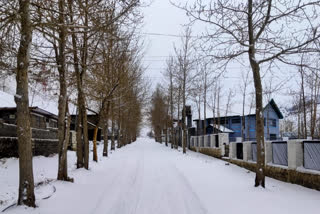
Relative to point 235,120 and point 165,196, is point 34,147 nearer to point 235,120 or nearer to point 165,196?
point 165,196

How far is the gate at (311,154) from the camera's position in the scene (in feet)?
25.7

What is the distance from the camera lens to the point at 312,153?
8.03 metres

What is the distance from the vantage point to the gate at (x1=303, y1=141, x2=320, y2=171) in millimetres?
7820

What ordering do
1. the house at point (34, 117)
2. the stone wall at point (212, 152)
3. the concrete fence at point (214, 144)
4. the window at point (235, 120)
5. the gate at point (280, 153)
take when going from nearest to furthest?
the gate at point (280, 153) → the concrete fence at point (214, 144) → the stone wall at point (212, 152) → the house at point (34, 117) → the window at point (235, 120)

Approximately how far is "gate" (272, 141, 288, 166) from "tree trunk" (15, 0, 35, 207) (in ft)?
27.9

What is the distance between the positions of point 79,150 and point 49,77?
348 cm

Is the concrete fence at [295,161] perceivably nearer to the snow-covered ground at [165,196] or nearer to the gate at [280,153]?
the gate at [280,153]

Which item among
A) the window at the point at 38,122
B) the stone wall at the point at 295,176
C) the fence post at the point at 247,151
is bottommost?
the stone wall at the point at 295,176

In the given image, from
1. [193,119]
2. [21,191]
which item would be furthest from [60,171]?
[193,119]

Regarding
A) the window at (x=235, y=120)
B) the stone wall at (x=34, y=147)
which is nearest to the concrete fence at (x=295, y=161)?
the stone wall at (x=34, y=147)

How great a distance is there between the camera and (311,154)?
8.10 metres

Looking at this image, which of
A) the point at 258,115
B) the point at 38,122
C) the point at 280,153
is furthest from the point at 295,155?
the point at 38,122

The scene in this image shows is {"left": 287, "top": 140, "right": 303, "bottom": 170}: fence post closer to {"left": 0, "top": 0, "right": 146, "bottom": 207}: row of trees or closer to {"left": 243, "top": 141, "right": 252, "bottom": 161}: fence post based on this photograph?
{"left": 243, "top": 141, "right": 252, "bottom": 161}: fence post

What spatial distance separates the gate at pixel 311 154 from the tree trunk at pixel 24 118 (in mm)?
7872
